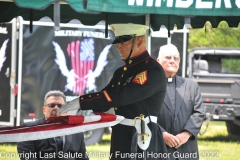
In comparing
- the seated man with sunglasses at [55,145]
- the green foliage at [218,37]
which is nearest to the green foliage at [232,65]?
the green foliage at [218,37]

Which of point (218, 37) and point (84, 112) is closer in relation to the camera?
point (84, 112)

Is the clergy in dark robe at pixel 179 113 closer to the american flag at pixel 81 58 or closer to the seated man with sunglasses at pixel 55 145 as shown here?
the seated man with sunglasses at pixel 55 145

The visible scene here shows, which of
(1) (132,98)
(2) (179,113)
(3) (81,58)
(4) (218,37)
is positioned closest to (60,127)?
(1) (132,98)

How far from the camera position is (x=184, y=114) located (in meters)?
7.25

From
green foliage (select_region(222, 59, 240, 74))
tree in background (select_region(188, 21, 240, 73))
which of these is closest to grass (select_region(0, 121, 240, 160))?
green foliage (select_region(222, 59, 240, 74))

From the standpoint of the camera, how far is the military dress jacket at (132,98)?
19.3ft

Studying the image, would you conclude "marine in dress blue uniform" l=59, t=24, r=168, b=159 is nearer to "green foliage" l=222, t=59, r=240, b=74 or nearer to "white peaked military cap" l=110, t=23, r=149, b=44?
"white peaked military cap" l=110, t=23, r=149, b=44

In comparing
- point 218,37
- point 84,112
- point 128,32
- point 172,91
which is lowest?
point 84,112

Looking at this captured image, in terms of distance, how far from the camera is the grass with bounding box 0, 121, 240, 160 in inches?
451

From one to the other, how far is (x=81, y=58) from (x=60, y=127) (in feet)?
21.9

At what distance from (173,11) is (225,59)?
35.6 ft

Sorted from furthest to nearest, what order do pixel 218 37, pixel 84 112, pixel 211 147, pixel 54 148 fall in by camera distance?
pixel 218 37, pixel 211 147, pixel 54 148, pixel 84 112

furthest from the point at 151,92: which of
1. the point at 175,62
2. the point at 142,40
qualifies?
the point at 175,62

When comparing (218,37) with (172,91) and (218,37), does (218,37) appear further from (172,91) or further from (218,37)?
(172,91)
